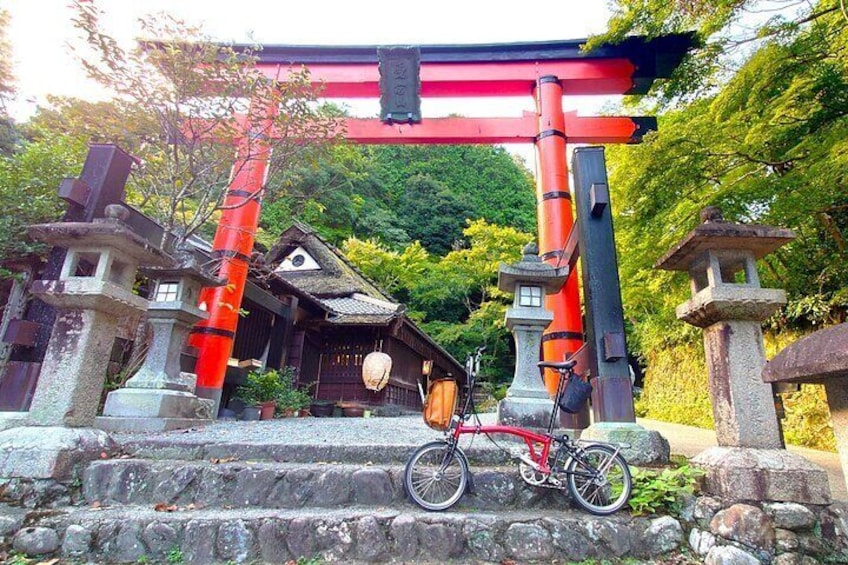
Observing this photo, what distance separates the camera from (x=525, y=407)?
398cm

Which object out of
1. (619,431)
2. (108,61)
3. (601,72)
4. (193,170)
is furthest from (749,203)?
(108,61)

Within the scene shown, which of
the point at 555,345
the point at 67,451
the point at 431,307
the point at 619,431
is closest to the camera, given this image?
the point at 67,451

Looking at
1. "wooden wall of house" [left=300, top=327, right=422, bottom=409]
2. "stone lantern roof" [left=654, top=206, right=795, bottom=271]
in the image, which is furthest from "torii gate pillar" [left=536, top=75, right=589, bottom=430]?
"wooden wall of house" [left=300, top=327, right=422, bottom=409]

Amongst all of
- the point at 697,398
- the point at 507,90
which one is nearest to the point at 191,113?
the point at 507,90

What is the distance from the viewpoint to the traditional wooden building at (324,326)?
9.07 metres

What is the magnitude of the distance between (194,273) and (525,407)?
13.1ft

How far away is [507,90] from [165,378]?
7298 mm

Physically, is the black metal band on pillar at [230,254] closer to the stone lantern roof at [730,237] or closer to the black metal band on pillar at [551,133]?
the black metal band on pillar at [551,133]

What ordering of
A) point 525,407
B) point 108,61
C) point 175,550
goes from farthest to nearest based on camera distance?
point 108,61
point 525,407
point 175,550

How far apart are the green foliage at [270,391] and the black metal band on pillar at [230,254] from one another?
2.32m

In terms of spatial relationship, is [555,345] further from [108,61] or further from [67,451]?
[108,61]

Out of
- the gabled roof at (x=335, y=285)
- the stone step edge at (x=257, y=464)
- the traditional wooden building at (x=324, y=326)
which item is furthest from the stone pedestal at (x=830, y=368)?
the gabled roof at (x=335, y=285)

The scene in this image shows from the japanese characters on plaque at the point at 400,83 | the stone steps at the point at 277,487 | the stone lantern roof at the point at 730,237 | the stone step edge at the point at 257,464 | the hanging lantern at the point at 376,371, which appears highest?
the japanese characters on plaque at the point at 400,83

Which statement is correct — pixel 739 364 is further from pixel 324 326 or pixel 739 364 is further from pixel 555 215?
pixel 324 326
